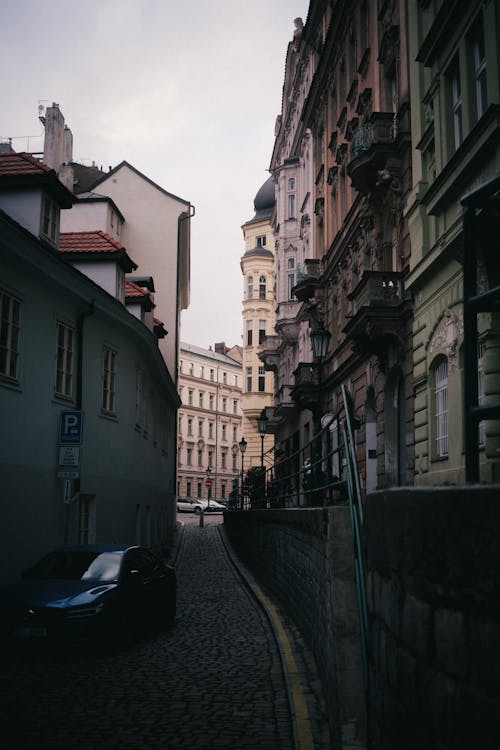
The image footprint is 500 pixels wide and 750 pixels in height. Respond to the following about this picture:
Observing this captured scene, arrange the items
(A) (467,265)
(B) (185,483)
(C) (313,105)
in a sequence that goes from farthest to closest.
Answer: (B) (185,483)
(C) (313,105)
(A) (467,265)

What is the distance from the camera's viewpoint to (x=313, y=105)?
1421 inches

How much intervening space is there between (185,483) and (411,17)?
7933 cm

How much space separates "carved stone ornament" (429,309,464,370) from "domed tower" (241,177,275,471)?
2159 inches

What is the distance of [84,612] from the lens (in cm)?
1082

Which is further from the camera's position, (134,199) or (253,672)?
(134,199)

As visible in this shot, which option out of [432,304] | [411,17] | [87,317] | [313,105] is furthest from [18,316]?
[313,105]

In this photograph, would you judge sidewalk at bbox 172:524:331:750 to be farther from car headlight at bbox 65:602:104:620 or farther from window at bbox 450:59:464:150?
window at bbox 450:59:464:150

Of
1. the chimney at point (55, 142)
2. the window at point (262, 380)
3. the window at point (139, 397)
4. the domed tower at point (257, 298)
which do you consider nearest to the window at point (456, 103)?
the window at point (139, 397)

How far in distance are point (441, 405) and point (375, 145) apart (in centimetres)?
764

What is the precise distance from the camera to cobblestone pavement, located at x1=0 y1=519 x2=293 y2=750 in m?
7.01

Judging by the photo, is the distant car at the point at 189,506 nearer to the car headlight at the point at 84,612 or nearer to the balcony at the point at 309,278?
the balcony at the point at 309,278

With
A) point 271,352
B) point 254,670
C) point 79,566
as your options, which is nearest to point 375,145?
point 79,566

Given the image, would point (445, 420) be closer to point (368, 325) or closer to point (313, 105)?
point (368, 325)

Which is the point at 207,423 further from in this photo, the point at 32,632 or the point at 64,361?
the point at 32,632
